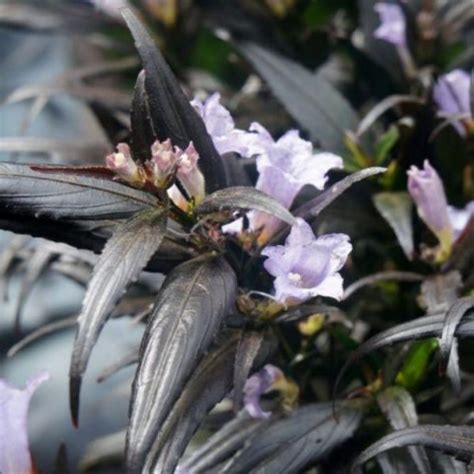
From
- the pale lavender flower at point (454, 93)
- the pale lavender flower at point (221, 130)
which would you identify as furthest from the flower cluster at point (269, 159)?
the pale lavender flower at point (454, 93)

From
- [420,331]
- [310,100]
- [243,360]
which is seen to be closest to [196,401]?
[243,360]

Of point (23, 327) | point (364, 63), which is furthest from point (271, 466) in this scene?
point (23, 327)

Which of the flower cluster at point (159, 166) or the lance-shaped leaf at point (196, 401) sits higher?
the flower cluster at point (159, 166)

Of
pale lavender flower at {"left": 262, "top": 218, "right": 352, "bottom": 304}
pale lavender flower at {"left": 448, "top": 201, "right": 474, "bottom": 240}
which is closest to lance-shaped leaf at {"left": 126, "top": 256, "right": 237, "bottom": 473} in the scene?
pale lavender flower at {"left": 262, "top": 218, "right": 352, "bottom": 304}

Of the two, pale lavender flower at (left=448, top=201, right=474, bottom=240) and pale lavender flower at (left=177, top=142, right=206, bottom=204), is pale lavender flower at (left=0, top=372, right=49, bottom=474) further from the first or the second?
pale lavender flower at (left=448, top=201, right=474, bottom=240)

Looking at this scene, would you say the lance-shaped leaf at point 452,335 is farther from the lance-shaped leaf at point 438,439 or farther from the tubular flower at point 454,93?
the tubular flower at point 454,93

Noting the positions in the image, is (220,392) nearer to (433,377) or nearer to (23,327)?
(433,377)
